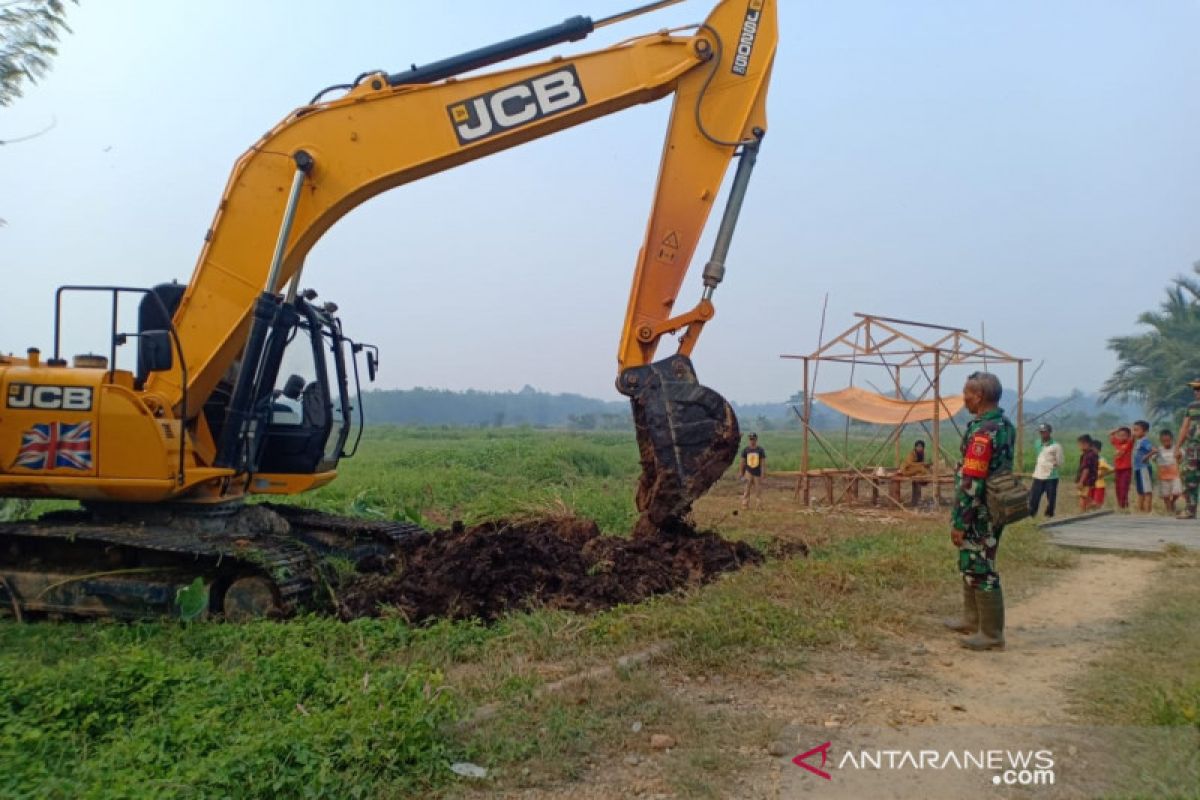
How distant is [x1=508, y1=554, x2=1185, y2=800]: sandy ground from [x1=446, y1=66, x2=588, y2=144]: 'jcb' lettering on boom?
14.7 ft

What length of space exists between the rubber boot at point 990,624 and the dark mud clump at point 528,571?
6.71ft

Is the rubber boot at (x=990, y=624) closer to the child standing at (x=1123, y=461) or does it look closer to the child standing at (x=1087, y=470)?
the child standing at (x=1123, y=461)

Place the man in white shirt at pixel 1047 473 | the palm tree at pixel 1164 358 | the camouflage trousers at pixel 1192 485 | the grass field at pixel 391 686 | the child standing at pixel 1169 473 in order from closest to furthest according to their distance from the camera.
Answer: the grass field at pixel 391 686 < the camouflage trousers at pixel 1192 485 < the man in white shirt at pixel 1047 473 < the child standing at pixel 1169 473 < the palm tree at pixel 1164 358

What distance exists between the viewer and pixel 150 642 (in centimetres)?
605

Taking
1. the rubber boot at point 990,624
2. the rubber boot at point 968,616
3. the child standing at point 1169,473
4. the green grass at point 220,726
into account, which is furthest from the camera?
the child standing at point 1169,473

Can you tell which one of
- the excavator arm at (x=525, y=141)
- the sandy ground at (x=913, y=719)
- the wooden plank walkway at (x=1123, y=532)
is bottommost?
the sandy ground at (x=913, y=719)

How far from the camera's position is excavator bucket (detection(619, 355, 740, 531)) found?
7.18 metres

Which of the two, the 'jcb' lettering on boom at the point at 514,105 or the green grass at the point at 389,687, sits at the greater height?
the 'jcb' lettering on boom at the point at 514,105

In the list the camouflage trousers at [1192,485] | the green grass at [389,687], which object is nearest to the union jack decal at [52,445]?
the green grass at [389,687]

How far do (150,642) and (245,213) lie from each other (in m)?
3.25

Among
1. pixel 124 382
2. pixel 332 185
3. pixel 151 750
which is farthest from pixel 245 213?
pixel 151 750

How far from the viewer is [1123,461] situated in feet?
49.7

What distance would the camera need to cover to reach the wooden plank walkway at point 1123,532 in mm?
9953

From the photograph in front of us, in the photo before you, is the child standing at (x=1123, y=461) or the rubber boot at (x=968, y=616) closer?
the rubber boot at (x=968, y=616)
